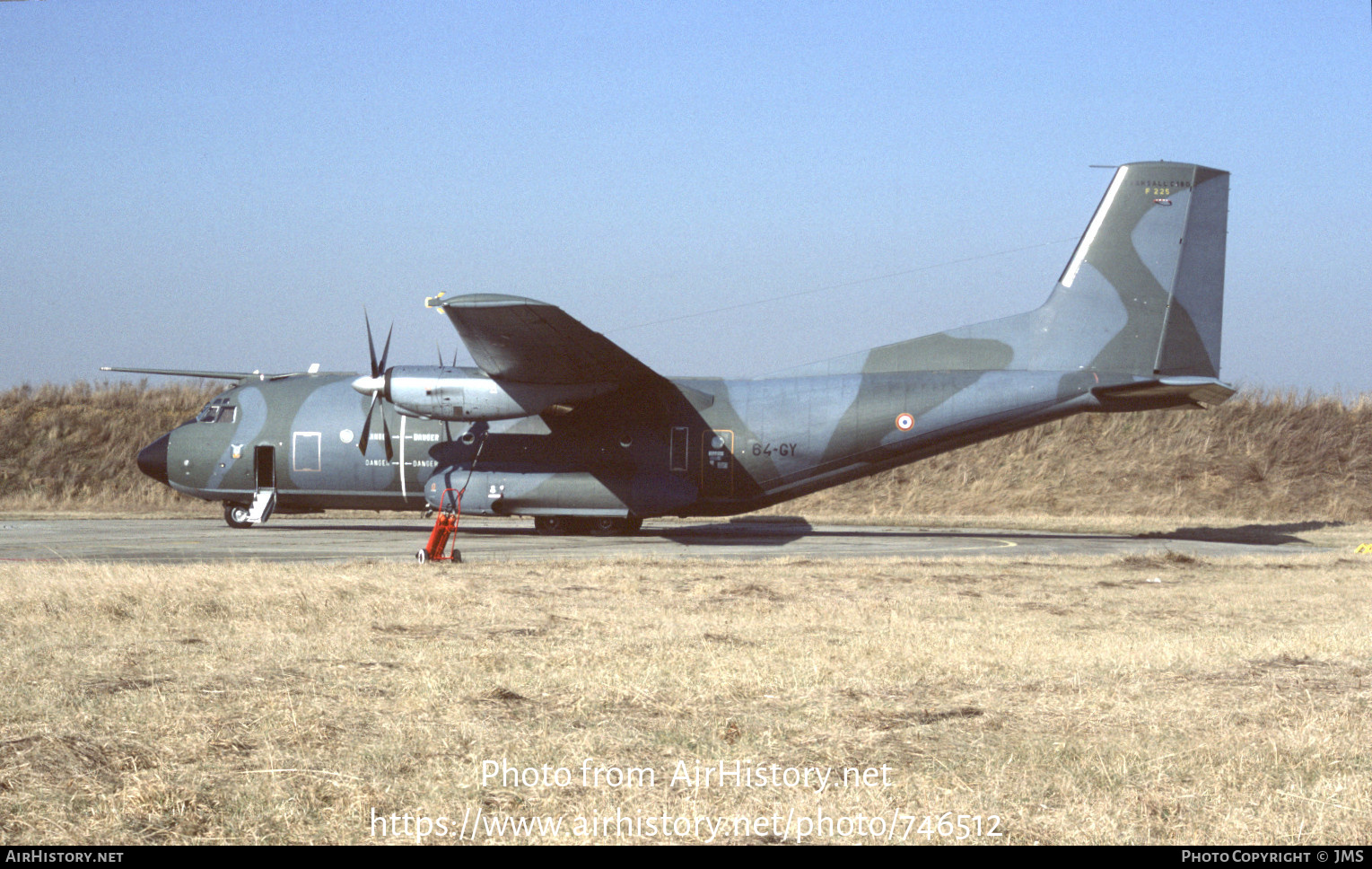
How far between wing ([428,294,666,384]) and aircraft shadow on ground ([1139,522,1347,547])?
1384 centimetres

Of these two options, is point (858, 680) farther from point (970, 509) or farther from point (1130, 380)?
point (970, 509)

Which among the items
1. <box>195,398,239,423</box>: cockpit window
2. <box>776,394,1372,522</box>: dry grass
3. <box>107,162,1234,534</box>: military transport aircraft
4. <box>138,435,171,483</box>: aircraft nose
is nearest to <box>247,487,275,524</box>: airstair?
<box>195,398,239,423</box>: cockpit window

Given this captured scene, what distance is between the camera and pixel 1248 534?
28.0 metres

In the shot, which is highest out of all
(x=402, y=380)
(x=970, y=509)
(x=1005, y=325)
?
(x=1005, y=325)

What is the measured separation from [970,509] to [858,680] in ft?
102

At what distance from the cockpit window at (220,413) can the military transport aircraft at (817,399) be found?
3.69m

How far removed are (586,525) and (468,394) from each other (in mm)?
5046

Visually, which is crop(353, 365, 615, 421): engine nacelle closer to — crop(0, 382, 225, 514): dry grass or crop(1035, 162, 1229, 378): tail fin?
crop(1035, 162, 1229, 378): tail fin

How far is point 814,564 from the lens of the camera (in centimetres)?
1892

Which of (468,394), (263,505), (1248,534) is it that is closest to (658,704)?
(468,394)

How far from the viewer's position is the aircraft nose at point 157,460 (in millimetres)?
27438

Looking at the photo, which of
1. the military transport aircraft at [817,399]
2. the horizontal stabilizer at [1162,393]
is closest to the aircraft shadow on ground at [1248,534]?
the horizontal stabilizer at [1162,393]

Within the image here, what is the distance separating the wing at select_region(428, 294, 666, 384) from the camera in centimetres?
1995

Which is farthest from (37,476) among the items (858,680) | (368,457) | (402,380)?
(858,680)
